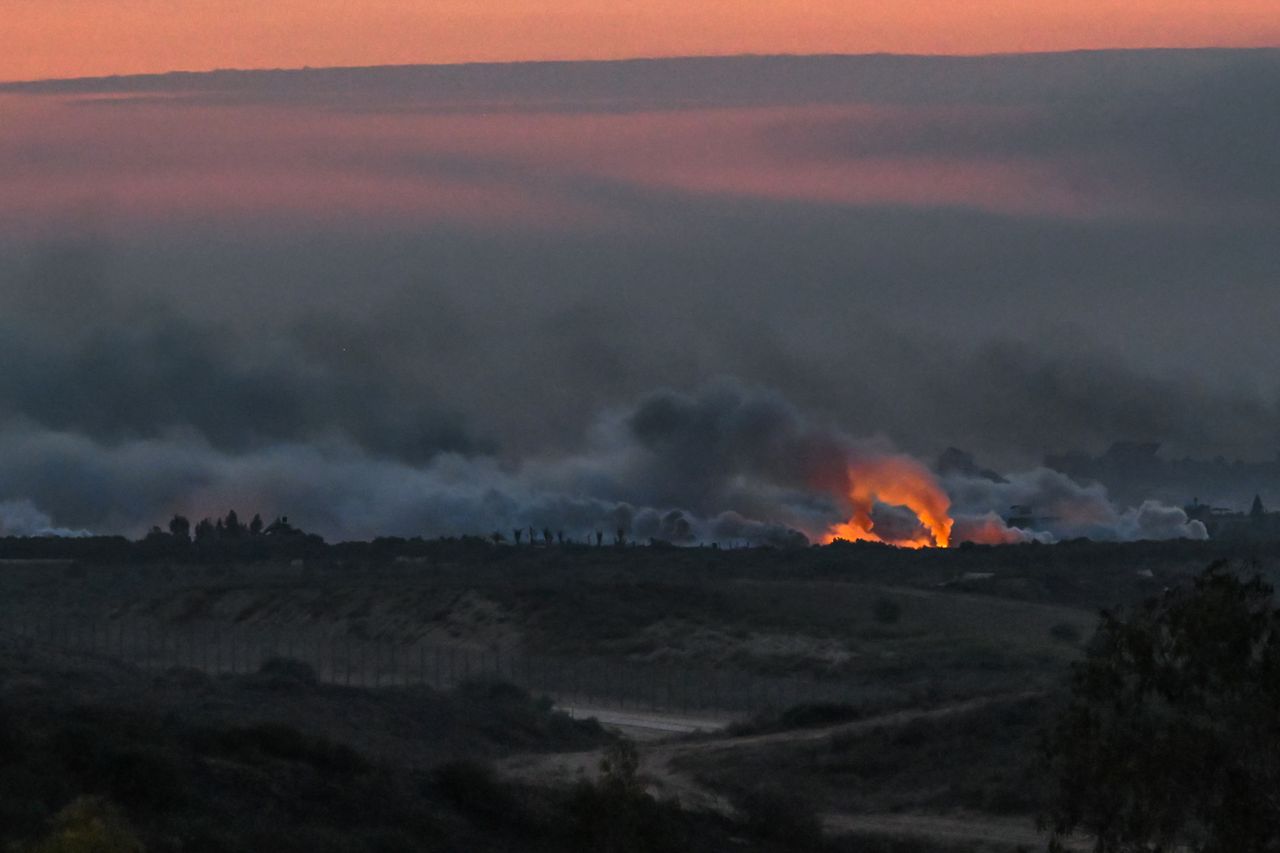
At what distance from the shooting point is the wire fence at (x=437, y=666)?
9125cm

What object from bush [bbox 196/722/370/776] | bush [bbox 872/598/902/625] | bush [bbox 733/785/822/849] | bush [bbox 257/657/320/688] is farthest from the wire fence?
bush [bbox 196/722/370/776]

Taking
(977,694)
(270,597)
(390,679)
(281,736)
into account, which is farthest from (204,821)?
(270,597)

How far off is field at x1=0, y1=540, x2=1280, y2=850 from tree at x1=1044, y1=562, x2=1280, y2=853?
22.8 feet

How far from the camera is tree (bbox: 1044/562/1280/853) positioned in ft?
97.1

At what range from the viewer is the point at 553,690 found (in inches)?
3809

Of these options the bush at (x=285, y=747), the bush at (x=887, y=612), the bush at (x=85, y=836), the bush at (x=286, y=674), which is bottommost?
the bush at (x=85, y=836)

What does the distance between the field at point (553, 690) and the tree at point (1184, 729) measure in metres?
6.93

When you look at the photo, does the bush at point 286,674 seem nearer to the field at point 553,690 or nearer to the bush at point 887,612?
the field at point 553,690

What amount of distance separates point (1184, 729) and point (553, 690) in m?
67.9

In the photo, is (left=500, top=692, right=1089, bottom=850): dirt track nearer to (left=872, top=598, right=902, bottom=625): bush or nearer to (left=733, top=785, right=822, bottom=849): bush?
(left=733, top=785, right=822, bottom=849): bush

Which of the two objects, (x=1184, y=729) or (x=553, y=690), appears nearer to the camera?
(x=1184, y=729)

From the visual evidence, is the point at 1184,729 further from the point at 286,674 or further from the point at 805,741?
the point at 286,674

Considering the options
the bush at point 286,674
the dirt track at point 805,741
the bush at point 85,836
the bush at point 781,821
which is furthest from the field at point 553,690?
the bush at point 85,836

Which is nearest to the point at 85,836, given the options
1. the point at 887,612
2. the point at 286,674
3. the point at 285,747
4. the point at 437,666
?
the point at 285,747
